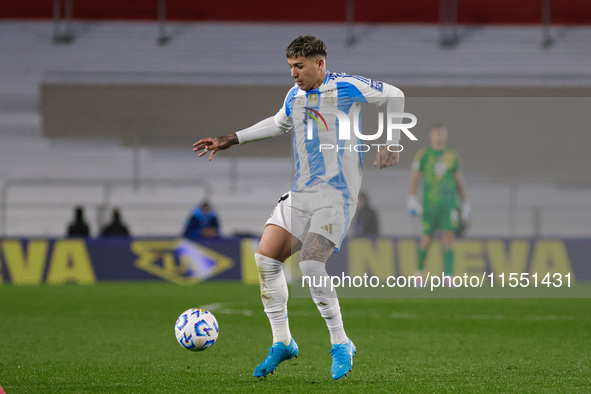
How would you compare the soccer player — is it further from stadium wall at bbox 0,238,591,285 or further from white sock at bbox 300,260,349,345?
stadium wall at bbox 0,238,591,285

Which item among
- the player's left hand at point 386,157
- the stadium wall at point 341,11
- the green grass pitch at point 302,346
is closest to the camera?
the green grass pitch at point 302,346

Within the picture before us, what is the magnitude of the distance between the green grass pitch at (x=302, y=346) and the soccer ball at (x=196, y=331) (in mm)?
178

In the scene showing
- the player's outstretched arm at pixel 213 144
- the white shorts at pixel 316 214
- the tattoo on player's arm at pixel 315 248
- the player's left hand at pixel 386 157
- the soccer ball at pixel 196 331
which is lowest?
the soccer ball at pixel 196 331

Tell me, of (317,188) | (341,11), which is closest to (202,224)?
(341,11)

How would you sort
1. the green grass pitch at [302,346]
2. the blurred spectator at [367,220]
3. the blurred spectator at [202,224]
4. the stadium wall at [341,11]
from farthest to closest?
the stadium wall at [341,11] < the blurred spectator at [367,220] < the blurred spectator at [202,224] < the green grass pitch at [302,346]

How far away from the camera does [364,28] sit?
22.5 metres

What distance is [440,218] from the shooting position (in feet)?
45.5

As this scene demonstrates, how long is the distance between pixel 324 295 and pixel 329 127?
1.02 m

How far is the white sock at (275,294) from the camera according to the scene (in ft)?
18.0

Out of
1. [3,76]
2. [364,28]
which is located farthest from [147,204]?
[364,28]

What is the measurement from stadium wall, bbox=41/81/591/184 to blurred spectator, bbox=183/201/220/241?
5.43 metres

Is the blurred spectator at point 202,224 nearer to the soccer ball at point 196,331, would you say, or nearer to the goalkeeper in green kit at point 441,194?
the goalkeeper in green kit at point 441,194

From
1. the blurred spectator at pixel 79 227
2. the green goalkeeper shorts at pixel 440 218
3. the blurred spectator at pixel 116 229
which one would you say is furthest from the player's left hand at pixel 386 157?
the blurred spectator at pixel 79 227

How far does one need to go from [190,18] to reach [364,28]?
441cm
